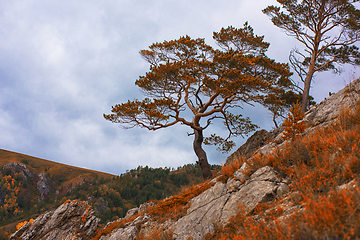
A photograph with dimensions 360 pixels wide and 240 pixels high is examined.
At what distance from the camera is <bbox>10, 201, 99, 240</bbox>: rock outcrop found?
391 inches

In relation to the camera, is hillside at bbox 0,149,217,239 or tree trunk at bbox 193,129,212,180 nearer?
tree trunk at bbox 193,129,212,180

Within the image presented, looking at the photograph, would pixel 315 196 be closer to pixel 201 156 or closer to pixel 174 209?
pixel 174 209

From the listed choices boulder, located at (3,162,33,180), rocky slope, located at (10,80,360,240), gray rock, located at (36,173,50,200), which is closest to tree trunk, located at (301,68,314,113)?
rocky slope, located at (10,80,360,240)

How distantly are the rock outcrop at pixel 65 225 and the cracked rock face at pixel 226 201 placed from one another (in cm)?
663

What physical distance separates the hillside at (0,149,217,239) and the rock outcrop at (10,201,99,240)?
43.6 m

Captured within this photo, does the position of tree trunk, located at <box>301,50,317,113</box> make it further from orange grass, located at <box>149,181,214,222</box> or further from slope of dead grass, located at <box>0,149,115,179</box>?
slope of dead grass, located at <box>0,149,115,179</box>

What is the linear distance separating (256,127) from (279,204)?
13832mm

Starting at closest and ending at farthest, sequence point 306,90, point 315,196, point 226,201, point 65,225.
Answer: point 315,196
point 226,201
point 65,225
point 306,90

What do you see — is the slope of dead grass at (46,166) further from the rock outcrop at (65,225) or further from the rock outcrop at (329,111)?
the rock outcrop at (329,111)

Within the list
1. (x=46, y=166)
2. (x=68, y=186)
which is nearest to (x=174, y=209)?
(x=68, y=186)

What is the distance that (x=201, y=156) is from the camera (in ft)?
50.3

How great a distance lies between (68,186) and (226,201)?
116 m

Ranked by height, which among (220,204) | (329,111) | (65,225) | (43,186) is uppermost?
(43,186)

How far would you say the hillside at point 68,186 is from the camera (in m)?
67.3
